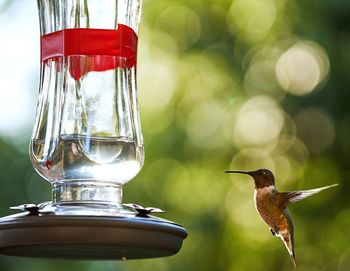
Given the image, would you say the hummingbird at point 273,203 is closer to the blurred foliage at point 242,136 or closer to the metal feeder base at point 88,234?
the metal feeder base at point 88,234

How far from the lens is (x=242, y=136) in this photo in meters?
7.02

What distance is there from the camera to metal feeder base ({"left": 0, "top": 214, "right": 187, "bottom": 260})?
1.84 metres

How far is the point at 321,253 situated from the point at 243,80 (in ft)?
5.02

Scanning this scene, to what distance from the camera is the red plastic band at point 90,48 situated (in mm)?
2195

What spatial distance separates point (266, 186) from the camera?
9.04ft

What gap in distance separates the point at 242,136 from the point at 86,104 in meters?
4.78

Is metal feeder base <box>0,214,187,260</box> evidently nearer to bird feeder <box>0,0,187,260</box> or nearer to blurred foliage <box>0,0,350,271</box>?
bird feeder <box>0,0,187,260</box>

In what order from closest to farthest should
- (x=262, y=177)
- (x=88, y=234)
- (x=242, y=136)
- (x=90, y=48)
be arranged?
1. (x=88, y=234)
2. (x=90, y=48)
3. (x=262, y=177)
4. (x=242, y=136)

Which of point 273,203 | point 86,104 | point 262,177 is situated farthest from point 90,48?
point 273,203

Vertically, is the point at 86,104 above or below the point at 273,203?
above

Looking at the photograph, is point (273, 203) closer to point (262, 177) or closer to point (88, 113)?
point (262, 177)

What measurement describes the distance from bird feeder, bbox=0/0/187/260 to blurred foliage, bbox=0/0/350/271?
432 centimetres

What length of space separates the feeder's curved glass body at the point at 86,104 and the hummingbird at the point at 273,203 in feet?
1.72

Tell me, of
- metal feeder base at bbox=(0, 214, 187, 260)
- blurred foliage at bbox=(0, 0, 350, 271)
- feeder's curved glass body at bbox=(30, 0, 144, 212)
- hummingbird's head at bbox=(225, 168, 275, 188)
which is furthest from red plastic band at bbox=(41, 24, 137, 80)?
blurred foliage at bbox=(0, 0, 350, 271)
